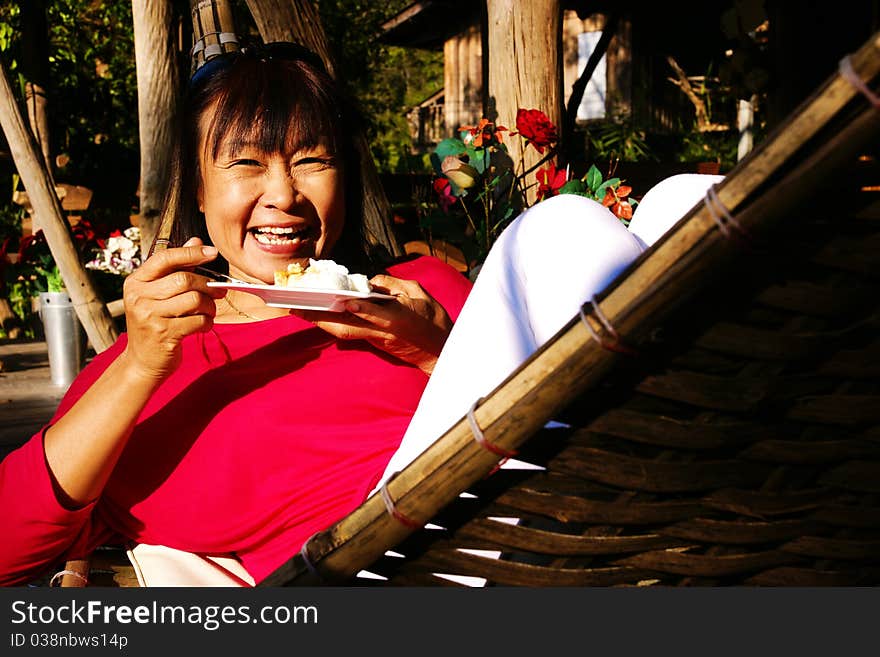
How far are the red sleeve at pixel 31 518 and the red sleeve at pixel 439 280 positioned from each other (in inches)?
30.8

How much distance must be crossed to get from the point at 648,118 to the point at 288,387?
1482 centimetres

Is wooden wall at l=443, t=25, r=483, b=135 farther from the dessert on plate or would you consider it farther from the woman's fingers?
the woman's fingers

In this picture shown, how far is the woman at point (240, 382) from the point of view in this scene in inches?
59.8

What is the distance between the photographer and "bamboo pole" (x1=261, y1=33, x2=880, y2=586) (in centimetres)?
68

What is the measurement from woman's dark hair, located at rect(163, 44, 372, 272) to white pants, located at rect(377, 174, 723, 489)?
0.84 m

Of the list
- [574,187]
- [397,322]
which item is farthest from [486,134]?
[397,322]

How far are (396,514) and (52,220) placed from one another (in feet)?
12.6

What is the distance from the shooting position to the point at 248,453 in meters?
1.64

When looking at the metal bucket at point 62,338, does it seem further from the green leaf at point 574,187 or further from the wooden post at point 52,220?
the green leaf at point 574,187

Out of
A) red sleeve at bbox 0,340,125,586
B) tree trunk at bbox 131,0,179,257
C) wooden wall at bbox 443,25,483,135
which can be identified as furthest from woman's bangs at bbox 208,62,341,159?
wooden wall at bbox 443,25,483,135

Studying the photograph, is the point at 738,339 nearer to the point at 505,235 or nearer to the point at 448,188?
the point at 505,235

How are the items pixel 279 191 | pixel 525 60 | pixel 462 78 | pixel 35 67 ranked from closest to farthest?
1. pixel 279 191
2. pixel 525 60
3. pixel 35 67
4. pixel 462 78

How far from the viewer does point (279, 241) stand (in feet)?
5.91

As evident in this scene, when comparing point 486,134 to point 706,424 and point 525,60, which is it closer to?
point 525,60
